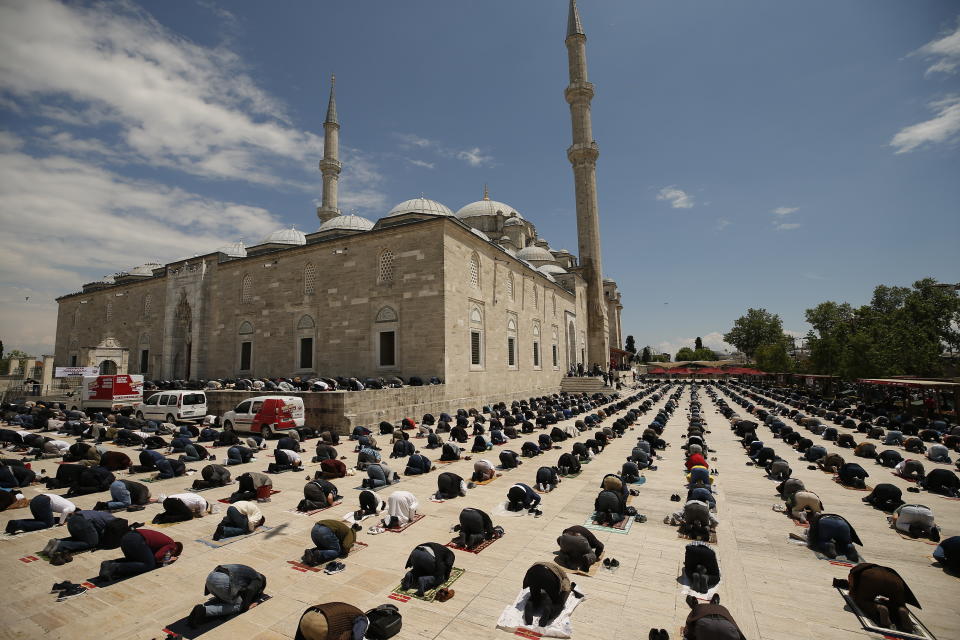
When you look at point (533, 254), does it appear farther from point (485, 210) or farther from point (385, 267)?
point (385, 267)

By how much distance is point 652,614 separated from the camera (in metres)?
4.43

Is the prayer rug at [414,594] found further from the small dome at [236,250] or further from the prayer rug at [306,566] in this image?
the small dome at [236,250]

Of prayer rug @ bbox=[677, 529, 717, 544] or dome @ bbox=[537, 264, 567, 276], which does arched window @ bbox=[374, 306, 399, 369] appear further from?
dome @ bbox=[537, 264, 567, 276]

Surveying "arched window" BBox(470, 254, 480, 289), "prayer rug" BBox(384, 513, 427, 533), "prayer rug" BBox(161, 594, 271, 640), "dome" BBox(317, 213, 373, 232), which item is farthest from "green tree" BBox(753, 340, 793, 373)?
"prayer rug" BBox(161, 594, 271, 640)

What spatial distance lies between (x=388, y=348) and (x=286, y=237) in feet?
56.3

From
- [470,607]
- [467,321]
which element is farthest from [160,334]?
[470,607]

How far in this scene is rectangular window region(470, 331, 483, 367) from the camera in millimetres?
23109

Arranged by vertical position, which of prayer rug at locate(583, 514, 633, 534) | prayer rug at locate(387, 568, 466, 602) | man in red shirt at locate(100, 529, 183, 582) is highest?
man in red shirt at locate(100, 529, 183, 582)

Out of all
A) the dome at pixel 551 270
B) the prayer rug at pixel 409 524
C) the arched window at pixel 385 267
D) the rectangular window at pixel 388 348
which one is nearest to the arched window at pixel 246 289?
the arched window at pixel 385 267

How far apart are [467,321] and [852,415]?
67.0ft

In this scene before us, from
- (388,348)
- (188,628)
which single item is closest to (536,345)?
(388,348)

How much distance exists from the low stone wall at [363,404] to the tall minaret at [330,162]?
A: 2021 centimetres

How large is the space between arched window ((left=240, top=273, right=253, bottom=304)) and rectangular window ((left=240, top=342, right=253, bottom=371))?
109 inches

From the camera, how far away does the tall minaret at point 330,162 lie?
3425 centimetres
